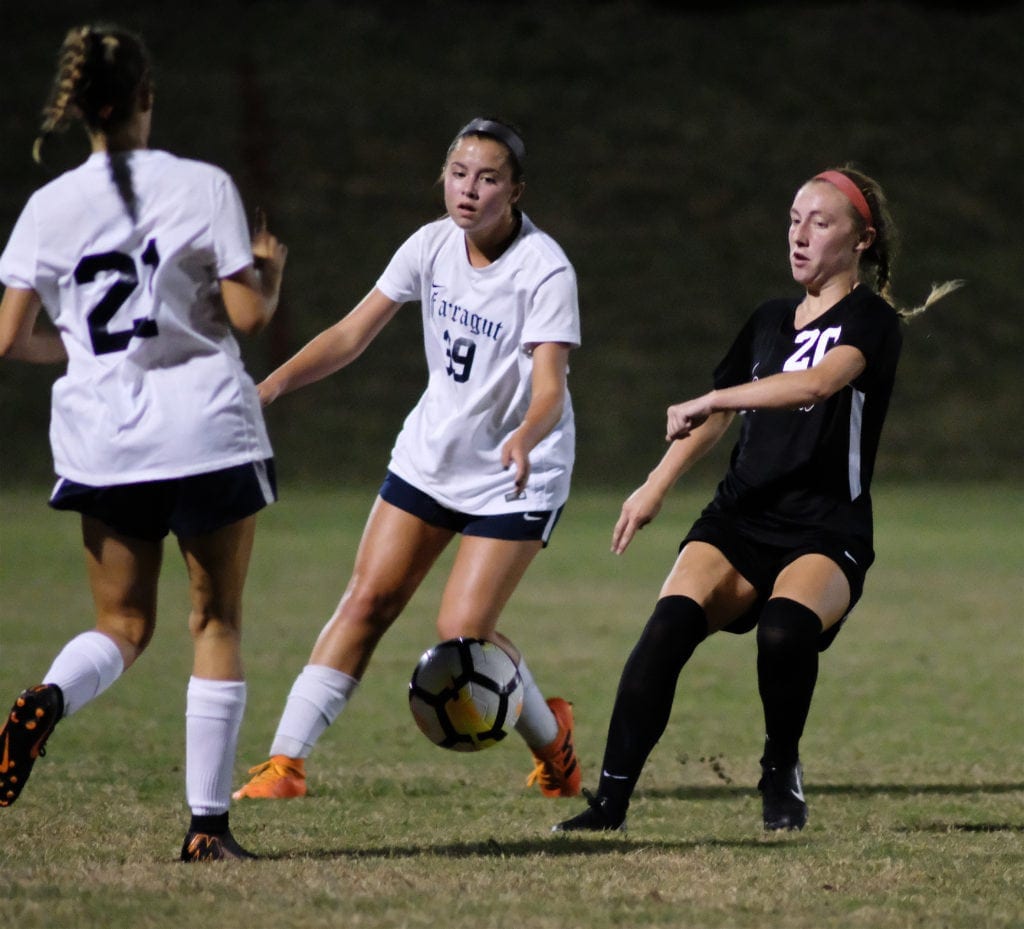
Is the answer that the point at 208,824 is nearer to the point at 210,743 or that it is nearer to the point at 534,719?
the point at 210,743

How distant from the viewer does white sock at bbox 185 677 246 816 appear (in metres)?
4.15

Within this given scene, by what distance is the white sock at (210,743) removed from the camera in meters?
4.15

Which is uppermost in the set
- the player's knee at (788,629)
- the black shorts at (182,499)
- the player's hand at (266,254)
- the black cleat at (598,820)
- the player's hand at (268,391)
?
the player's hand at (266,254)

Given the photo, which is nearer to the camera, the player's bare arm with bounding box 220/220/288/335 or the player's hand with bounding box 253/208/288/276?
the player's bare arm with bounding box 220/220/288/335

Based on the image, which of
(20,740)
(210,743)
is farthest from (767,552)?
(20,740)

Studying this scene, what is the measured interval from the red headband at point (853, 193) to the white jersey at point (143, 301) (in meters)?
1.81

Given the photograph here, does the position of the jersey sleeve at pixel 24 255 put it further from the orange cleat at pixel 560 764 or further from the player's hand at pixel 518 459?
the orange cleat at pixel 560 764

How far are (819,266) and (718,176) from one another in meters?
21.7

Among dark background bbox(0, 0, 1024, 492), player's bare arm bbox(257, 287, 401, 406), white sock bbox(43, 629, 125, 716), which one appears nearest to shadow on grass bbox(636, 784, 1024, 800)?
player's bare arm bbox(257, 287, 401, 406)

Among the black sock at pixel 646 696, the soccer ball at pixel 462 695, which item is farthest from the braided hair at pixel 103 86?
the black sock at pixel 646 696

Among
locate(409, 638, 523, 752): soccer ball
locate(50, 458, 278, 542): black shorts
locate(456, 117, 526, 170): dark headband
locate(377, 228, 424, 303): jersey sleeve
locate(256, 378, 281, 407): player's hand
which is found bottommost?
locate(409, 638, 523, 752): soccer ball

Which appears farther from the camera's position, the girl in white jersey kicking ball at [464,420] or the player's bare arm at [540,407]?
the girl in white jersey kicking ball at [464,420]

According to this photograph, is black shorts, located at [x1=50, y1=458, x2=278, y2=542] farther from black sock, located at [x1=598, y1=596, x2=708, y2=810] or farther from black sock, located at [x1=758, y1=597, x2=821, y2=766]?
black sock, located at [x1=758, y1=597, x2=821, y2=766]

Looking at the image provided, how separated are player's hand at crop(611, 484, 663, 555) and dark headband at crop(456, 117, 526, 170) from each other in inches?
40.6
